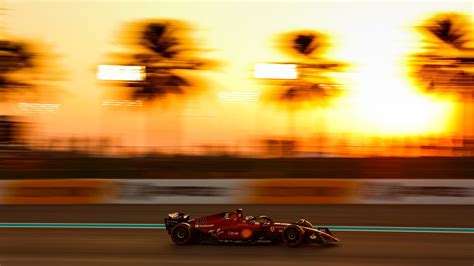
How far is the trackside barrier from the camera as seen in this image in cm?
1541

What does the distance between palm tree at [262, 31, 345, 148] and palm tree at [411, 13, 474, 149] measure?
4.06m

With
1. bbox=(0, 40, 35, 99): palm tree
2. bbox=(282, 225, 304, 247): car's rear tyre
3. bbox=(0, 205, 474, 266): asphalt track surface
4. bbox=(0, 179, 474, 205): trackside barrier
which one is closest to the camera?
bbox=(0, 205, 474, 266): asphalt track surface

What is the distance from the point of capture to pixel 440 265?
7922 millimetres

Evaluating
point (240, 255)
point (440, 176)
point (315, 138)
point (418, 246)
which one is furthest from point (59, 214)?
point (440, 176)

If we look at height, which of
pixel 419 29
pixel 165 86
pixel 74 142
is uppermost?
pixel 419 29

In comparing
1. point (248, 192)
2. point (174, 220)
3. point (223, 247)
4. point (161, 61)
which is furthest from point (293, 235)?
point (161, 61)

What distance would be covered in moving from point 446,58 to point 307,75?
688cm

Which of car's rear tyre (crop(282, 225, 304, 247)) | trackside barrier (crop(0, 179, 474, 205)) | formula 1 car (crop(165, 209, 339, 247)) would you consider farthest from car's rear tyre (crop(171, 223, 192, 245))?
trackside barrier (crop(0, 179, 474, 205))

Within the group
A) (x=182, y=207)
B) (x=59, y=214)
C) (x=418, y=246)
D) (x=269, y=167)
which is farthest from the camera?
(x=269, y=167)

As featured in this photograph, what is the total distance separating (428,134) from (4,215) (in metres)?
18.4

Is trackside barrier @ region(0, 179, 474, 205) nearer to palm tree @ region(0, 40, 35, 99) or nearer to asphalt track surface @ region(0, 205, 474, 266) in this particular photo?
asphalt track surface @ region(0, 205, 474, 266)

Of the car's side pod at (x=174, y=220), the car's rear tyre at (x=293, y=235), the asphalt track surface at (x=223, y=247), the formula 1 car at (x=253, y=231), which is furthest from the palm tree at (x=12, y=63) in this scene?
the car's rear tyre at (x=293, y=235)

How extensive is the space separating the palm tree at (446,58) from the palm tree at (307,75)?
406 centimetres

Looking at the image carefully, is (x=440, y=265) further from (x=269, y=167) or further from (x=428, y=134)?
(x=428, y=134)
